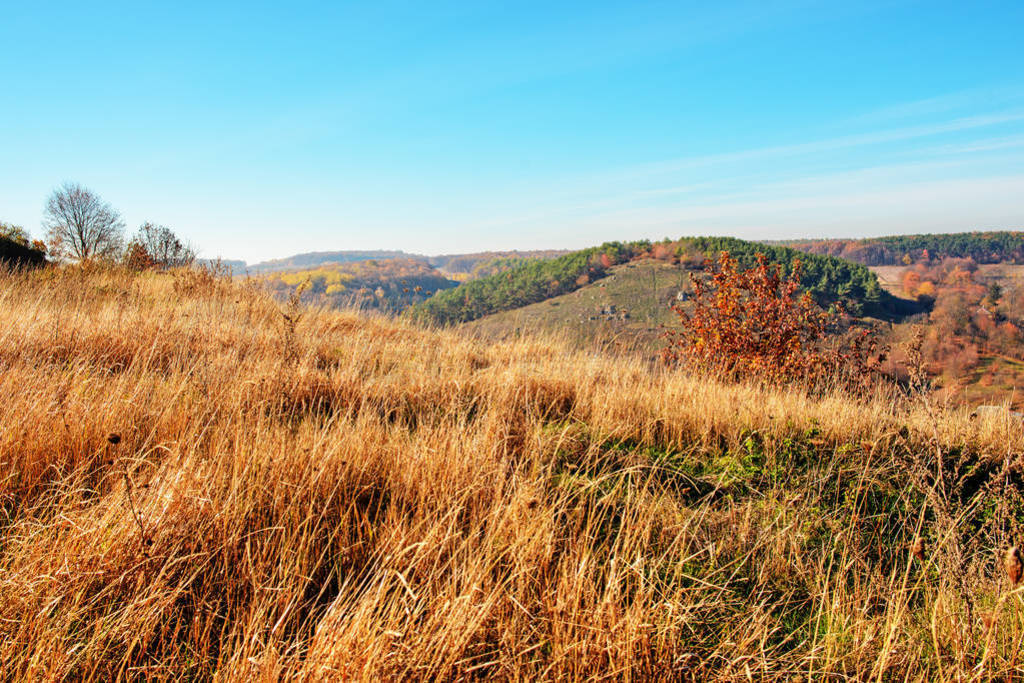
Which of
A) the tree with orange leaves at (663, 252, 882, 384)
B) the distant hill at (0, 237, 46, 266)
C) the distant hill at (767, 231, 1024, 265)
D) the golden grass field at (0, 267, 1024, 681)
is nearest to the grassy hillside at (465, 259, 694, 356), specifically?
the distant hill at (767, 231, 1024, 265)

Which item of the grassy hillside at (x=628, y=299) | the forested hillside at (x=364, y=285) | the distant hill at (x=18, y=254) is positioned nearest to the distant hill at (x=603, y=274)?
the grassy hillside at (x=628, y=299)

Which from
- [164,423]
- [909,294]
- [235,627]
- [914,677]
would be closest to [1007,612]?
[914,677]

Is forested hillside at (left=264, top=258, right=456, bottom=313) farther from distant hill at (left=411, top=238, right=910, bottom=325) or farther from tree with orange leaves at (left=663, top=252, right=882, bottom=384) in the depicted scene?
distant hill at (left=411, top=238, right=910, bottom=325)

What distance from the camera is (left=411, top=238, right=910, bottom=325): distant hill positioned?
7669cm

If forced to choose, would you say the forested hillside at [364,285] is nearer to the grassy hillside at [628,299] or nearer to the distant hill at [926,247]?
the grassy hillside at [628,299]

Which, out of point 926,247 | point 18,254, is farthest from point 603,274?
point 18,254

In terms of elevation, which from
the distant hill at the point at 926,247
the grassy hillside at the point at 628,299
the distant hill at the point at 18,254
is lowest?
the grassy hillside at the point at 628,299

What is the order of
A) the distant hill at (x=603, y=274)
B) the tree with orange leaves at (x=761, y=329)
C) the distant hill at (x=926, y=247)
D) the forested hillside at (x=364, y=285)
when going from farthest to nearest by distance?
the distant hill at (x=926, y=247), the distant hill at (x=603, y=274), the forested hillside at (x=364, y=285), the tree with orange leaves at (x=761, y=329)

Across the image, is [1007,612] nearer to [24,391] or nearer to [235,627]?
[235,627]

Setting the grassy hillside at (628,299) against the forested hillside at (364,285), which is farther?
the grassy hillside at (628,299)

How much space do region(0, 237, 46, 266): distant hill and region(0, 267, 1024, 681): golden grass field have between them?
9.22 meters

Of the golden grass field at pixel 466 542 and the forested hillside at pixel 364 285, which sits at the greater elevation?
the forested hillside at pixel 364 285

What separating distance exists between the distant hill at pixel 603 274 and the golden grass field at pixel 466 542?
73.4 meters

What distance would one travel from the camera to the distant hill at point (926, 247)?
10650 centimetres
